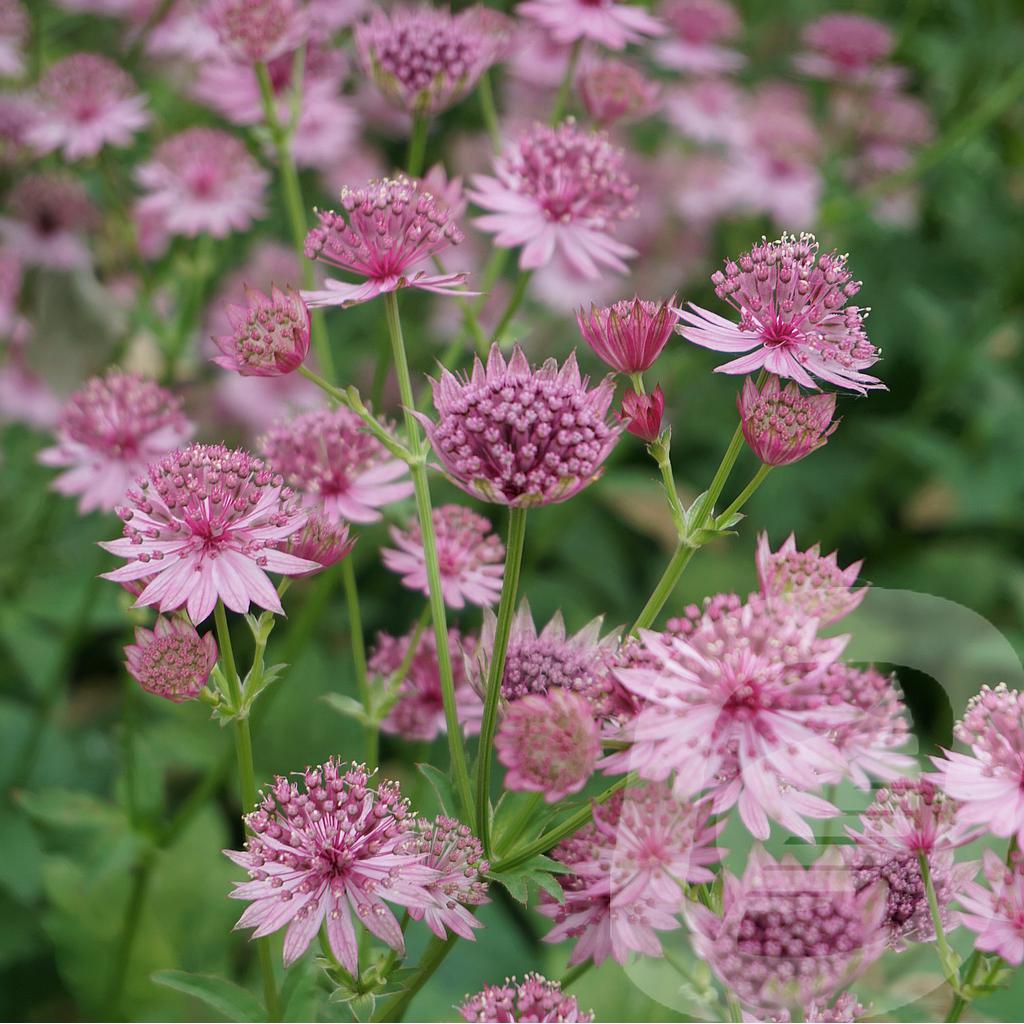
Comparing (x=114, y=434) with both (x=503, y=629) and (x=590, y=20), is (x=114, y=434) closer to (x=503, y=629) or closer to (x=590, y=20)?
(x=503, y=629)

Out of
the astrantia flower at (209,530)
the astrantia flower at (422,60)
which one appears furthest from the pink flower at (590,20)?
the astrantia flower at (209,530)

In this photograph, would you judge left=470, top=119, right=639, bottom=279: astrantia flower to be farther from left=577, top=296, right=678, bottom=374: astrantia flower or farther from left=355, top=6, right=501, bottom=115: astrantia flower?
left=577, top=296, right=678, bottom=374: astrantia flower

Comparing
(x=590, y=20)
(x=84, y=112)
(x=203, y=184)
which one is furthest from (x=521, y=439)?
(x=84, y=112)

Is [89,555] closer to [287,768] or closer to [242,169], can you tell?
[287,768]

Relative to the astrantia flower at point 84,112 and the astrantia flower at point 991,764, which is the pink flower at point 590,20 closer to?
the astrantia flower at point 84,112

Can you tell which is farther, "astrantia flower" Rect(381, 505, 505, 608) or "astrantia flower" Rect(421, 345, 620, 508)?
"astrantia flower" Rect(381, 505, 505, 608)

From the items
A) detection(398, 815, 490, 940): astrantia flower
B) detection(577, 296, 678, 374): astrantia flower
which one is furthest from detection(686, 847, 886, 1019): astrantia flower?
detection(577, 296, 678, 374): astrantia flower

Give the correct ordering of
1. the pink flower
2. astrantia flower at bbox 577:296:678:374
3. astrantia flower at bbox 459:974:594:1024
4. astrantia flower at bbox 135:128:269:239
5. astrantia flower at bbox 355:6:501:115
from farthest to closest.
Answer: astrantia flower at bbox 135:128:269:239 < the pink flower < astrantia flower at bbox 355:6:501:115 < astrantia flower at bbox 577:296:678:374 < astrantia flower at bbox 459:974:594:1024
